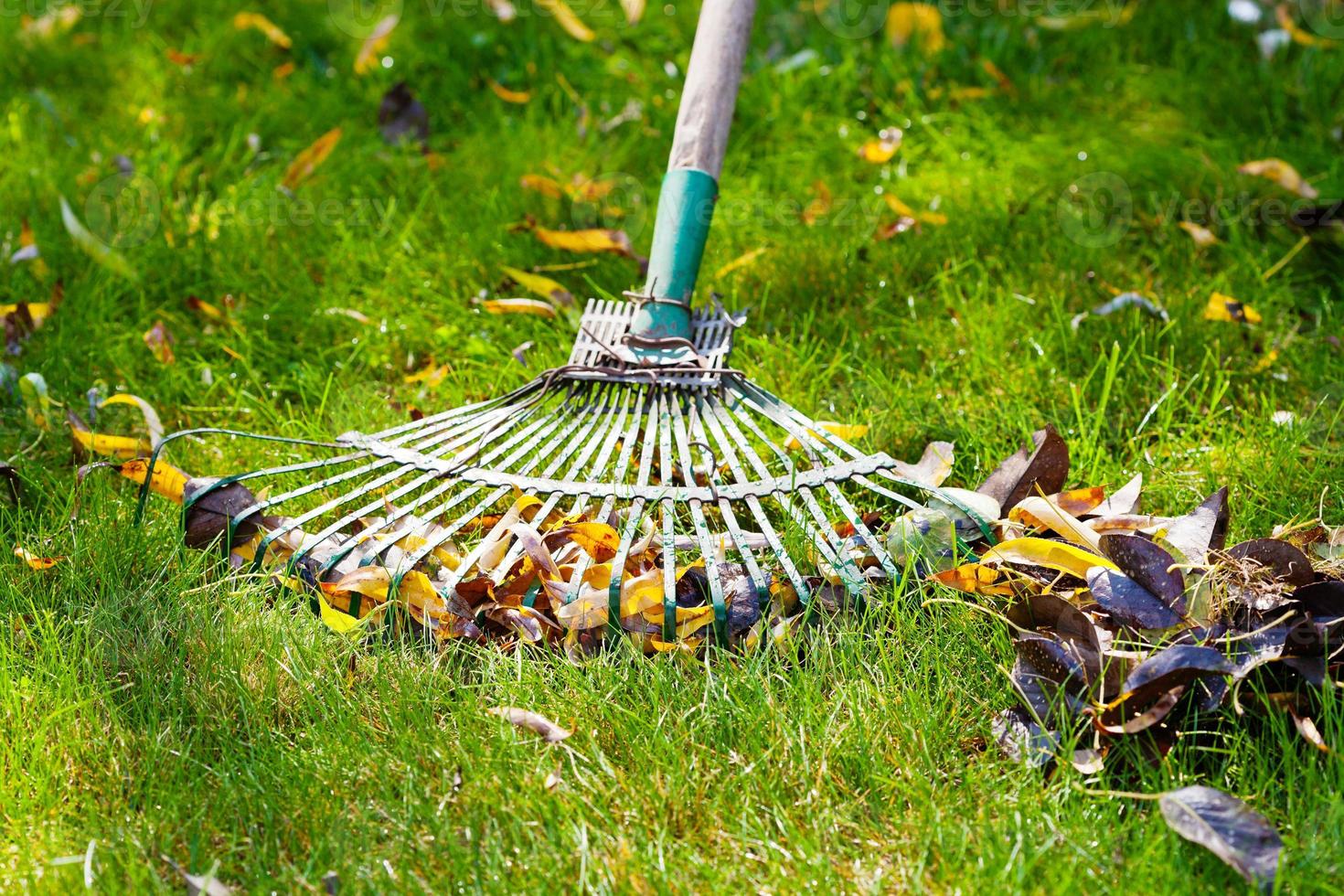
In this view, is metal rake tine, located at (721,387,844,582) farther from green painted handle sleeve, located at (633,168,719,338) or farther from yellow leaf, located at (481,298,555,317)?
yellow leaf, located at (481,298,555,317)

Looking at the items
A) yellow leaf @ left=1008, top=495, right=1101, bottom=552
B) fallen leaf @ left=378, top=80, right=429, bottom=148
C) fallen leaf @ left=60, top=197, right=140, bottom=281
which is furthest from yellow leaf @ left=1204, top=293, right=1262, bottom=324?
fallen leaf @ left=60, top=197, right=140, bottom=281

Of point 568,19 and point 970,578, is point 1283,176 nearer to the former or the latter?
point 970,578

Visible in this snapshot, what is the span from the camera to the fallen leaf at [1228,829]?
48.3 inches

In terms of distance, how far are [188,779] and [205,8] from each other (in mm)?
3043

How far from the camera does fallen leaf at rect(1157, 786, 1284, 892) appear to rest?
4.03 feet

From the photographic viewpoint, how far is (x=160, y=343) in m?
2.54

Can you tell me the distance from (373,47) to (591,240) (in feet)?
4.18

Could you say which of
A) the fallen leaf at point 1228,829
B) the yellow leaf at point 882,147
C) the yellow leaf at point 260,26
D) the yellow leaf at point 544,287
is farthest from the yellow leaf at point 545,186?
the fallen leaf at point 1228,829

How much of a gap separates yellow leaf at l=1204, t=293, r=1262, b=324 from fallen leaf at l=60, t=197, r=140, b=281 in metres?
2.34

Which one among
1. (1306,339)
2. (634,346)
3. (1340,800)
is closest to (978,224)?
(1306,339)

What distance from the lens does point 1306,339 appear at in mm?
2439

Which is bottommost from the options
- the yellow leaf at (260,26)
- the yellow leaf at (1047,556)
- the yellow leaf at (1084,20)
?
the yellow leaf at (1047,556)

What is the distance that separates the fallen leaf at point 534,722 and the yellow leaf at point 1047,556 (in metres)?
0.66

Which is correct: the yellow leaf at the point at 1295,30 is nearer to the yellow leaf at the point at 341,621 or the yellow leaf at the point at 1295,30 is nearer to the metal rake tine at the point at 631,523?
the metal rake tine at the point at 631,523
